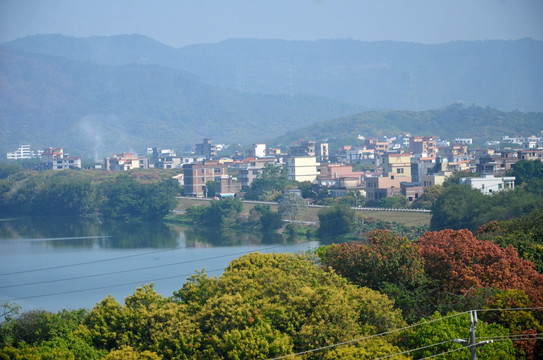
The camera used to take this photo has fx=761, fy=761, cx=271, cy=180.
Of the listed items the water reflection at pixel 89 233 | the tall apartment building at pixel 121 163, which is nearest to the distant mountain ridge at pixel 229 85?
the tall apartment building at pixel 121 163

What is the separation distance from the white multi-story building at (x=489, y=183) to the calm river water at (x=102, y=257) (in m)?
4.87

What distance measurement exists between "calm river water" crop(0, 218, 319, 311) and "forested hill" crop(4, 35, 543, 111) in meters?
101

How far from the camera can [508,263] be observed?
22.5ft

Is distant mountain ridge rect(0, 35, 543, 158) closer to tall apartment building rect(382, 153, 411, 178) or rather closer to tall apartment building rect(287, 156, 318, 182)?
tall apartment building rect(287, 156, 318, 182)

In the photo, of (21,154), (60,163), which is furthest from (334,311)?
(21,154)

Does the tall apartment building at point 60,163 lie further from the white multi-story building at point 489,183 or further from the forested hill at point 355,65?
the forested hill at point 355,65

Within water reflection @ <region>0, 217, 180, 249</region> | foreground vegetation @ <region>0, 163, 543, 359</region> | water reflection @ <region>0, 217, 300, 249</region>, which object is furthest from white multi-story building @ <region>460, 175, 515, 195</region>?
foreground vegetation @ <region>0, 163, 543, 359</region>

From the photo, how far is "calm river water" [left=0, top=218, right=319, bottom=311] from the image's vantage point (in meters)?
12.1

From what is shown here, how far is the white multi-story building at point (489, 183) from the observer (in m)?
19.8

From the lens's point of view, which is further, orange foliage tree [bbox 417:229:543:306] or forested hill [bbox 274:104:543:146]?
forested hill [bbox 274:104:543:146]

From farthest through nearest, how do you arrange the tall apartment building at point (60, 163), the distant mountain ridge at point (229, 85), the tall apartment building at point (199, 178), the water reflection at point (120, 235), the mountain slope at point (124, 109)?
the distant mountain ridge at point (229, 85), the mountain slope at point (124, 109), the tall apartment building at point (60, 163), the tall apartment building at point (199, 178), the water reflection at point (120, 235)

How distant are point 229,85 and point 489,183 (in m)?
114

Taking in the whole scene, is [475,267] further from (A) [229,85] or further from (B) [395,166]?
(A) [229,85]

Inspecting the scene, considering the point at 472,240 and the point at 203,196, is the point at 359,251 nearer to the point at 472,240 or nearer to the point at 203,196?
the point at 472,240
